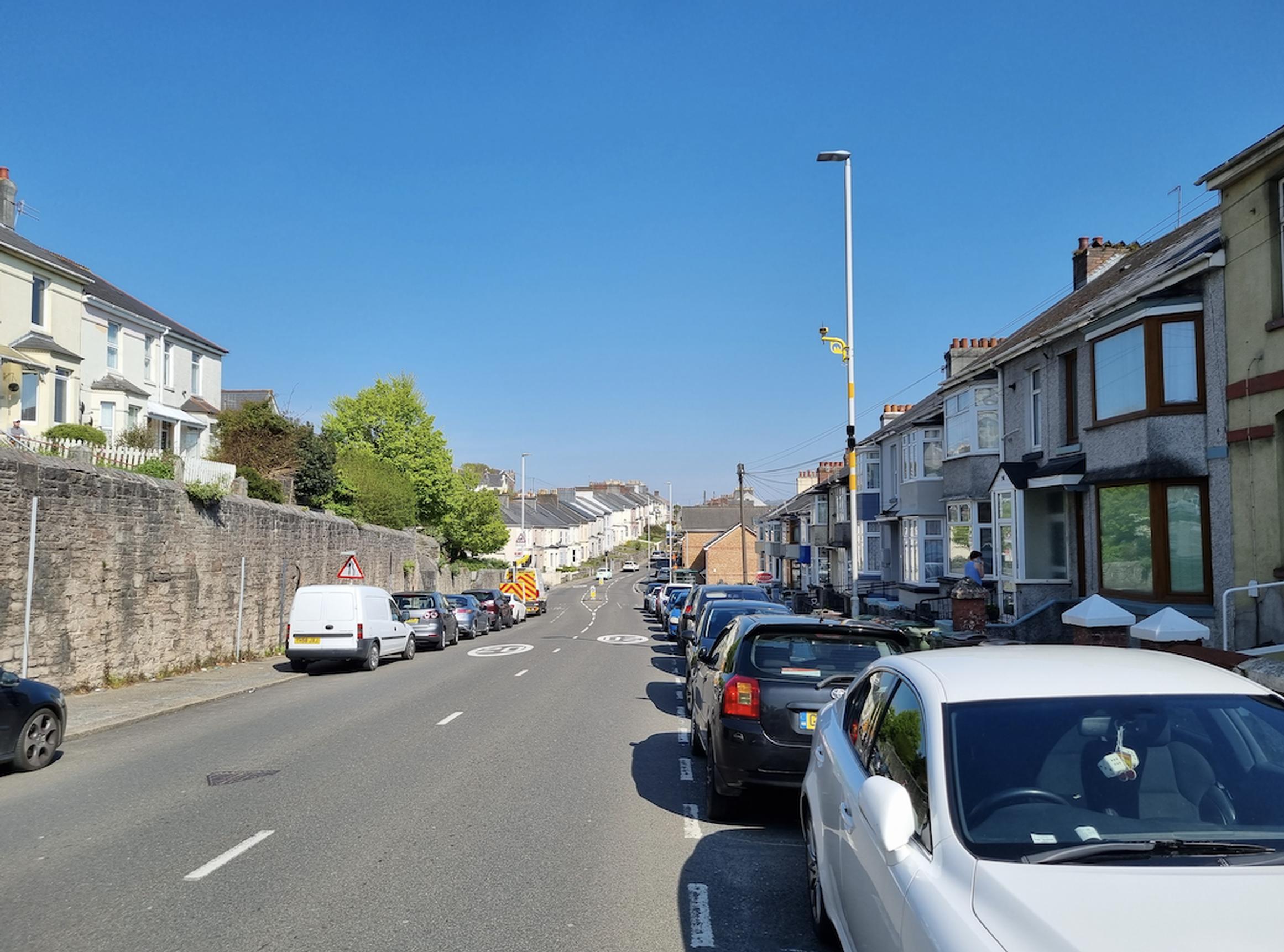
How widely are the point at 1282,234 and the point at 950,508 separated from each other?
1411 centimetres

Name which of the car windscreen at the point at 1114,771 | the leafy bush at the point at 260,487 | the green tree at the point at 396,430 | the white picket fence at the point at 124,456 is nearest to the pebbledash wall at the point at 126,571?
the white picket fence at the point at 124,456

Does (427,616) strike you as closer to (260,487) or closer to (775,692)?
(260,487)

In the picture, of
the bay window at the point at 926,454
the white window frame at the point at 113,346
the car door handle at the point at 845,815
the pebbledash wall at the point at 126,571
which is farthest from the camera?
the white window frame at the point at 113,346

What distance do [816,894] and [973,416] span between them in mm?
21244

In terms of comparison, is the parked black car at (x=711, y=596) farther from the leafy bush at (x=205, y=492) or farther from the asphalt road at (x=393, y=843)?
the leafy bush at (x=205, y=492)

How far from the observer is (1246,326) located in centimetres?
1457

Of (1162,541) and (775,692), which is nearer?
(775,692)

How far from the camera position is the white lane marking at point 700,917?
5223 millimetres

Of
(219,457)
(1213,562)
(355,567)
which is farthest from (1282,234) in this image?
(219,457)

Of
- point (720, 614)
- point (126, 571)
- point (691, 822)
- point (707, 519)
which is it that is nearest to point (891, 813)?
point (691, 822)

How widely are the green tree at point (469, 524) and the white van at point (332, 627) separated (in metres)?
36.6

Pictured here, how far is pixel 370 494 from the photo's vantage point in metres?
42.4

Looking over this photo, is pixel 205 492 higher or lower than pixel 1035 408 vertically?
lower

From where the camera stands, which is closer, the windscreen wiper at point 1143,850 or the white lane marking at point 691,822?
the windscreen wiper at point 1143,850
